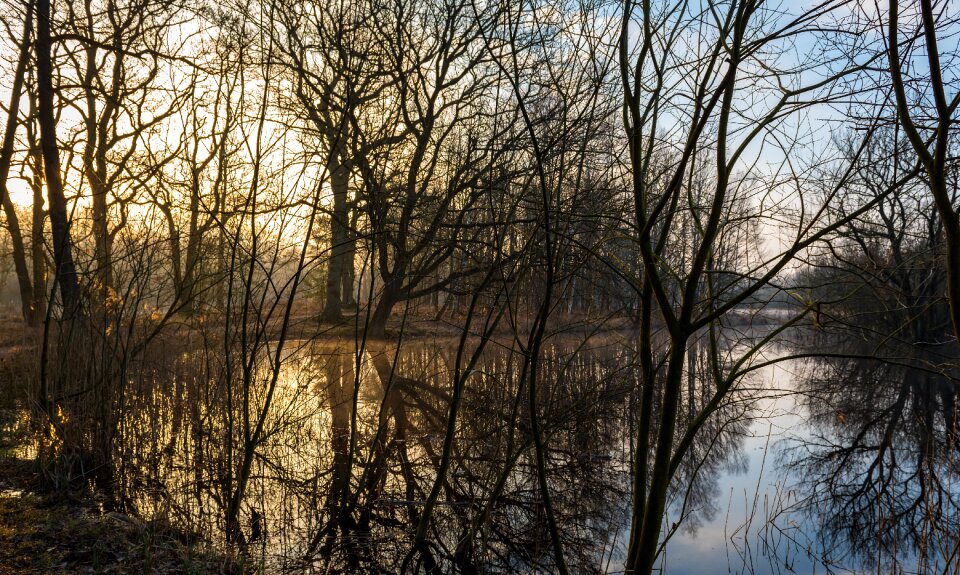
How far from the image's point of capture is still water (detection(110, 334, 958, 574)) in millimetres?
4445

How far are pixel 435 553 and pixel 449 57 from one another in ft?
32.2

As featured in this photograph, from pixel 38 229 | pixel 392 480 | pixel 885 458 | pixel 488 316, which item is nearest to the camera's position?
pixel 488 316

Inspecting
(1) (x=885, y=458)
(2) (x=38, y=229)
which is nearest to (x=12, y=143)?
(2) (x=38, y=229)

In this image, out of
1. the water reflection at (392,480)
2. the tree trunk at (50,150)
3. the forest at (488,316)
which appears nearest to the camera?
the forest at (488,316)

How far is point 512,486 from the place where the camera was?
569 centimetres

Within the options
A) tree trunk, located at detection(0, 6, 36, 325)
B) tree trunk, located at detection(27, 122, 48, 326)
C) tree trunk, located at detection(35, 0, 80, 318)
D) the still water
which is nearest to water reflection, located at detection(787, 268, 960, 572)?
the still water

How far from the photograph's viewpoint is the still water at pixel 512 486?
445 cm

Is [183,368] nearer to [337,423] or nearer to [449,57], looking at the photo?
[337,423]

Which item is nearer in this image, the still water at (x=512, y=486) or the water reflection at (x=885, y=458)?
the water reflection at (x=885, y=458)

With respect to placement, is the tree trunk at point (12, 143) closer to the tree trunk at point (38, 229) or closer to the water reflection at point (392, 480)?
the tree trunk at point (38, 229)

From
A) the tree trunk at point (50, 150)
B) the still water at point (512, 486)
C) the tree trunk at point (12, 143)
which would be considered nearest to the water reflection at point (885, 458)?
the still water at point (512, 486)

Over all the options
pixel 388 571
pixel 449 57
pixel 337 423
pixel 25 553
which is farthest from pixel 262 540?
pixel 449 57

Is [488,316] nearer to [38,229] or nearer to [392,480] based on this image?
[392,480]

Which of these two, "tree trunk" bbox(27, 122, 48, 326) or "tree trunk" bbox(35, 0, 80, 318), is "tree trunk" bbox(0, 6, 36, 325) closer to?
"tree trunk" bbox(35, 0, 80, 318)
